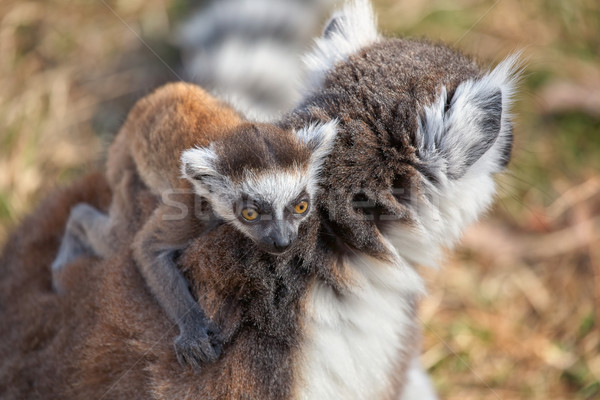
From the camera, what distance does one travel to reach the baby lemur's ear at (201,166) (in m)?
2.33

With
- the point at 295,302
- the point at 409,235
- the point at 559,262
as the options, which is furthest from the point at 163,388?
the point at 559,262

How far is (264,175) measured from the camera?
7.56 feet

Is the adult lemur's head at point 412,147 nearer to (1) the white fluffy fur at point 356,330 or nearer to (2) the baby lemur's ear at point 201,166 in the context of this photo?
(1) the white fluffy fur at point 356,330

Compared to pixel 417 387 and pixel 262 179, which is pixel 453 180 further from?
pixel 417 387

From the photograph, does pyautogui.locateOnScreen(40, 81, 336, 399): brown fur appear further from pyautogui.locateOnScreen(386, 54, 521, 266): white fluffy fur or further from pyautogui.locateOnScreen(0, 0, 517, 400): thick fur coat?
pyautogui.locateOnScreen(386, 54, 521, 266): white fluffy fur

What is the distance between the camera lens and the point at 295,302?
7.35 feet

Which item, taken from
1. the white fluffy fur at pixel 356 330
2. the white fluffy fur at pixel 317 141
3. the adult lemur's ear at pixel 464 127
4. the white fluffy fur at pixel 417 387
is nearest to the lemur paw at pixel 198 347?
the white fluffy fur at pixel 356 330

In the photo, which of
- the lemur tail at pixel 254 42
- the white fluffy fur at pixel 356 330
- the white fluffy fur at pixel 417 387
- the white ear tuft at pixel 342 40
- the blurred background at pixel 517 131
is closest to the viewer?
the white fluffy fur at pixel 356 330

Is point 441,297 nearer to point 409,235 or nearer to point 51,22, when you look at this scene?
point 409,235

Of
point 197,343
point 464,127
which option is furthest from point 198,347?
point 464,127

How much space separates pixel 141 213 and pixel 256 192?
2.27 ft

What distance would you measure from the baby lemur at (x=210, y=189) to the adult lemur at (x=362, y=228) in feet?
0.23

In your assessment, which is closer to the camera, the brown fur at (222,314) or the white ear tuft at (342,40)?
the brown fur at (222,314)

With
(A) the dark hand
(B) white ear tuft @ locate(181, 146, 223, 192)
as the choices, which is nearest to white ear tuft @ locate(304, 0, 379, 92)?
(B) white ear tuft @ locate(181, 146, 223, 192)
